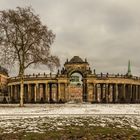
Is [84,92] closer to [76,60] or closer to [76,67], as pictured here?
[76,67]

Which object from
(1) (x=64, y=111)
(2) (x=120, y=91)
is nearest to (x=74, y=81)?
(2) (x=120, y=91)

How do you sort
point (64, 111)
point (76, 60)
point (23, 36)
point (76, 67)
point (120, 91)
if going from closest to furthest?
point (64, 111), point (23, 36), point (76, 67), point (76, 60), point (120, 91)

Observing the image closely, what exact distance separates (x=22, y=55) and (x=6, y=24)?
505 cm

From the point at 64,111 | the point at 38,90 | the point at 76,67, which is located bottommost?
the point at 38,90

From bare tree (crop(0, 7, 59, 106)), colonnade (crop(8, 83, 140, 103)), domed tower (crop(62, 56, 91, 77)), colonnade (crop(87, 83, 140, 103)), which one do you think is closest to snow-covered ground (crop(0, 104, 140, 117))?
bare tree (crop(0, 7, 59, 106))

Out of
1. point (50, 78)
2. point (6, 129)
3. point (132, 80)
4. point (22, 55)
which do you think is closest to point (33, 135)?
point (6, 129)

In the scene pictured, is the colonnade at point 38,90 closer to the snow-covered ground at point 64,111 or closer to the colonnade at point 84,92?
the colonnade at point 84,92

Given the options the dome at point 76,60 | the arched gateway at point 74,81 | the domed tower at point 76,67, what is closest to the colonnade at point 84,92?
the arched gateway at point 74,81

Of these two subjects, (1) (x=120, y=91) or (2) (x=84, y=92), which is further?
(1) (x=120, y=91)

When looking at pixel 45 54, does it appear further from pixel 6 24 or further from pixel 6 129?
pixel 6 129

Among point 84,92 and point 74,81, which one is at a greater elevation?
point 74,81

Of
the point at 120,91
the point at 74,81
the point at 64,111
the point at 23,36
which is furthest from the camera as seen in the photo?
the point at 120,91

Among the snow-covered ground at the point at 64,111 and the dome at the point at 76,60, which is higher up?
the dome at the point at 76,60

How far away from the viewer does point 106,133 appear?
60.1 feet
